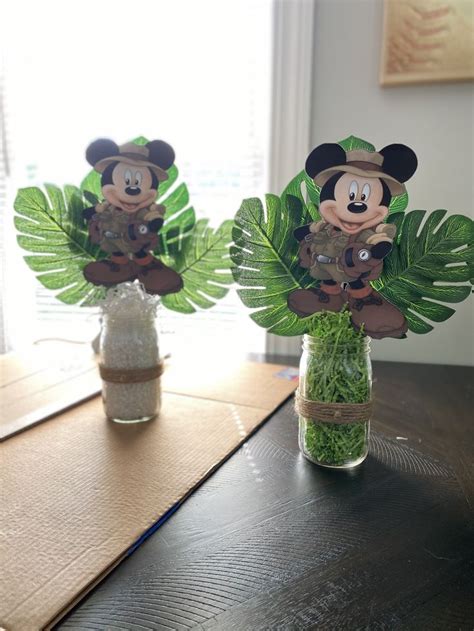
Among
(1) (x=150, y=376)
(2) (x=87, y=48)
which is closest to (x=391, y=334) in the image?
(1) (x=150, y=376)

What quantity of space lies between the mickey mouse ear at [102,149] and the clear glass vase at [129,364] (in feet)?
0.86

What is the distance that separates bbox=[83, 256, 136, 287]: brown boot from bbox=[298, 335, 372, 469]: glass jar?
37cm

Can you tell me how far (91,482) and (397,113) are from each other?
137cm

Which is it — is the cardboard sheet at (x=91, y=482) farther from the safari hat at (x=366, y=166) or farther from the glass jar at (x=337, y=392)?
the safari hat at (x=366, y=166)

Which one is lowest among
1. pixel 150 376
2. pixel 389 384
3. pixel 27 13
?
pixel 389 384

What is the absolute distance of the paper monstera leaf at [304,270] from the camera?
74 cm

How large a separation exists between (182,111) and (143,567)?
166 centimetres

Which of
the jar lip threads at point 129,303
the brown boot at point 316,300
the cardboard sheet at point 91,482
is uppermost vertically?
the brown boot at point 316,300

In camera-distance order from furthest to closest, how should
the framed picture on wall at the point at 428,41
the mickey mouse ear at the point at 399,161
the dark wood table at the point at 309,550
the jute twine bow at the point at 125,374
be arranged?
the framed picture on wall at the point at 428,41 → the jute twine bow at the point at 125,374 → the mickey mouse ear at the point at 399,161 → the dark wood table at the point at 309,550

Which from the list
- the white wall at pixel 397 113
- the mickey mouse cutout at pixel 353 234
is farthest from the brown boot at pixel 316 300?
the white wall at pixel 397 113

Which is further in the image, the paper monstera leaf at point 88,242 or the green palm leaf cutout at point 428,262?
the paper monstera leaf at point 88,242

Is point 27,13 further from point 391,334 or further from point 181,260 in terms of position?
point 391,334

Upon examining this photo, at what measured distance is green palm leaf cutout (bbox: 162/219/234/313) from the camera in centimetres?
97

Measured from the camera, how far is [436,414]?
1.00m
